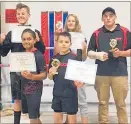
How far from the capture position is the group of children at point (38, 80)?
301 centimetres

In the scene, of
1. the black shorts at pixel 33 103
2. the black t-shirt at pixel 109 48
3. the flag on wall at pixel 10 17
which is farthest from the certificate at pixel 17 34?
the flag on wall at pixel 10 17

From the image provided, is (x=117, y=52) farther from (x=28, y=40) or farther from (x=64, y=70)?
(x=28, y=40)

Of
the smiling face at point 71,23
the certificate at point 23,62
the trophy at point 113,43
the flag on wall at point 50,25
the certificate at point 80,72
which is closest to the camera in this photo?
the certificate at point 80,72

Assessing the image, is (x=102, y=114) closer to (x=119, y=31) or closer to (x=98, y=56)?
(x=98, y=56)

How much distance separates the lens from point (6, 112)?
4.35m

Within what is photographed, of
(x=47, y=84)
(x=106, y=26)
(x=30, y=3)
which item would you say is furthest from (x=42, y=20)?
(x=106, y=26)

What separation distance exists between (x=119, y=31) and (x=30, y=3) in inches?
65.0

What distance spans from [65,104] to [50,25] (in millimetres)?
1683

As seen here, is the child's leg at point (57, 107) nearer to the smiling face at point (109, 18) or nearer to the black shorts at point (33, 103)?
the black shorts at point (33, 103)

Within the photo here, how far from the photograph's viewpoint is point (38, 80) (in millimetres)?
3109

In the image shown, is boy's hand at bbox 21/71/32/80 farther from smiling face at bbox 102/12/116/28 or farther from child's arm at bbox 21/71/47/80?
smiling face at bbox 102/12/116/28

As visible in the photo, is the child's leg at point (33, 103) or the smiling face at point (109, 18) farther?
the smiling face at point (109, 18)

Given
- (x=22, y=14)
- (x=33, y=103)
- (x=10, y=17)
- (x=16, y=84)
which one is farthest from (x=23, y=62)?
(x=10, y=17)

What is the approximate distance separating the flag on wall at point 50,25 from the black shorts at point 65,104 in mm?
1398
